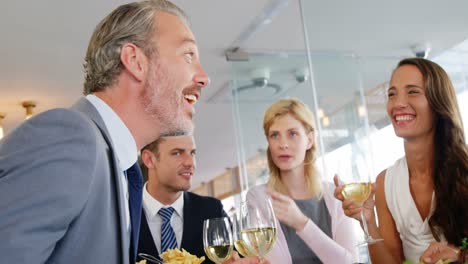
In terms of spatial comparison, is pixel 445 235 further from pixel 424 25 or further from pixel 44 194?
pixel 424 25

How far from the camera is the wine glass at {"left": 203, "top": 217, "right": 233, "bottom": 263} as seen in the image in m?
1.44

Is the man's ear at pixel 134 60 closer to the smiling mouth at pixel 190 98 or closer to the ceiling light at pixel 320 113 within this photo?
the smiling mouth at pixel 190 98

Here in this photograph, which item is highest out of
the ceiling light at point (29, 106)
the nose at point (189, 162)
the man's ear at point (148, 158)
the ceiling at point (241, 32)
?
the ceiling light at point (29, 106)

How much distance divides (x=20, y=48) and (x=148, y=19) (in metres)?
2.76

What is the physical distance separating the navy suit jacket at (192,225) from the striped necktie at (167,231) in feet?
0.13

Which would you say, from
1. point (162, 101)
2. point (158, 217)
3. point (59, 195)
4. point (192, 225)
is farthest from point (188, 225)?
point (59, 195)

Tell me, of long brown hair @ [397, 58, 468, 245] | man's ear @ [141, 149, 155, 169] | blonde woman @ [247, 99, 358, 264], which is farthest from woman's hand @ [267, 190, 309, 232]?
man's ear @ [141, 149, 155, 169]

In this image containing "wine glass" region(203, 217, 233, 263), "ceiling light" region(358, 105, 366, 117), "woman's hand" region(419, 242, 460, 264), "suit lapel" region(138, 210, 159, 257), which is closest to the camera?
"woman's hand" region(419, 242, 460, 264)

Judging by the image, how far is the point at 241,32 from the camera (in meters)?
3.67

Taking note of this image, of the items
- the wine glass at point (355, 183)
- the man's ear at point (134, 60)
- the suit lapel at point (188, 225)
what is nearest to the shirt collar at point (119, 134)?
the man's ear at point (134, 60)

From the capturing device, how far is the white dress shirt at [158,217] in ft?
6.61

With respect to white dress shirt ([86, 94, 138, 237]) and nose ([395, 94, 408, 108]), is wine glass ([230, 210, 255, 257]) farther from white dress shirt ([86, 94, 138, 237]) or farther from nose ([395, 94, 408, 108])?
nose ([395, 94, 408, 108])

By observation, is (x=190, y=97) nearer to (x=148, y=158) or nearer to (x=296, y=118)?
(x=296, y=118)

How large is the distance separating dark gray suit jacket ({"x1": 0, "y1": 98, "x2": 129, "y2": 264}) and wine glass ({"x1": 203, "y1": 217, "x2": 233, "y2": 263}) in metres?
0.57
